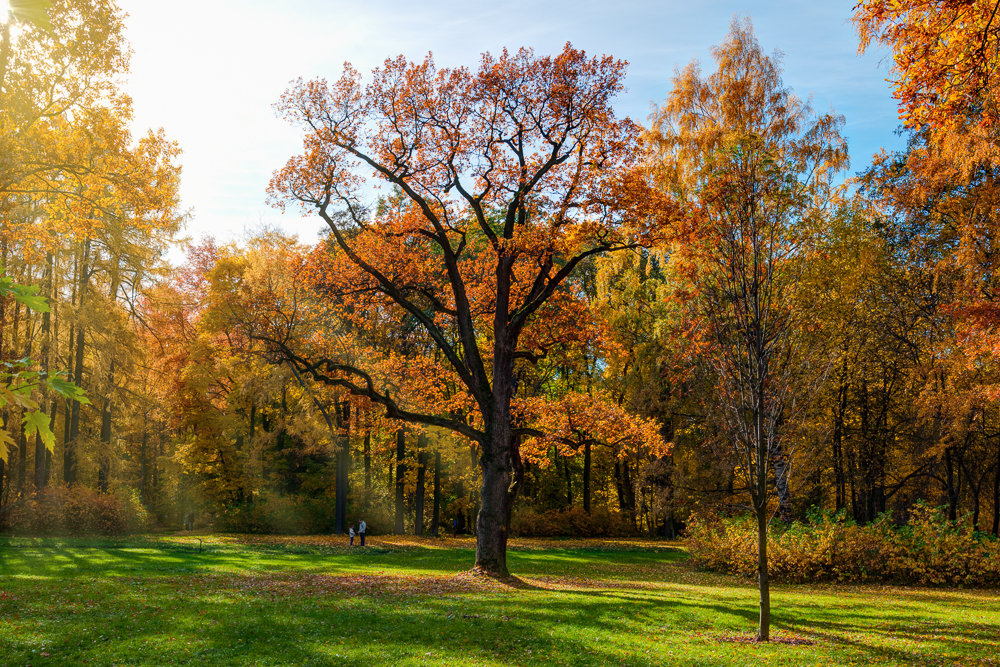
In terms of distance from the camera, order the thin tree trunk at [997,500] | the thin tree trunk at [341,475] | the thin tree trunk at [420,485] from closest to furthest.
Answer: the thin tree trunk at [997,500] → the thin tree trunk at [341,475] → the thin tree trunk at [420,485]

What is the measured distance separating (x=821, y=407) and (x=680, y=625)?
16069mm

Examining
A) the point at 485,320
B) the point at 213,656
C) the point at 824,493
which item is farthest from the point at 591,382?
the point at 213,656

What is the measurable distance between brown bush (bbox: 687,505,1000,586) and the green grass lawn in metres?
1.06

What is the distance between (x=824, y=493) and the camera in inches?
1138

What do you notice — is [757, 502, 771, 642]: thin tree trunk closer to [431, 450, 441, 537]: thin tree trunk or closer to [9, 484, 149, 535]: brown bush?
[431, 450, 441, 537]: thin tree trunk

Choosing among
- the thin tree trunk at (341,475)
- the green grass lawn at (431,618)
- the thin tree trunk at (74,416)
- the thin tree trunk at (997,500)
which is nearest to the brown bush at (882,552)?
the green grass lawn at (431,618)

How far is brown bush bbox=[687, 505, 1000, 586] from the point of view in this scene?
1833 cm

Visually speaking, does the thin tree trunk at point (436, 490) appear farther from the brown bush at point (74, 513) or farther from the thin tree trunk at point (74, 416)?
the thin tree trunk at point (74, 416)

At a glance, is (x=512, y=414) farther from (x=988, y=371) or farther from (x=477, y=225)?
(x=988, y=371)

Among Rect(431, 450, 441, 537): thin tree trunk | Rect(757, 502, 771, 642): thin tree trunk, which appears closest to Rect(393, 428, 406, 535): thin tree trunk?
Rect(431, 450, 441, 537): thin tree trunk

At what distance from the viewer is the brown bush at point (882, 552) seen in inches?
722

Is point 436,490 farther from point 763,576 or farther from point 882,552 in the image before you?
point 763,576

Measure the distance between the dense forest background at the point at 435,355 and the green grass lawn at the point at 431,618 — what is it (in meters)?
3.03

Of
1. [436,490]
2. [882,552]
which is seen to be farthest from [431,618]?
[436,490]
